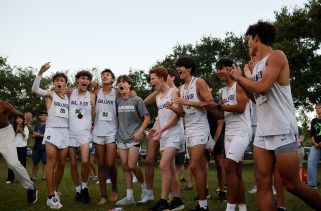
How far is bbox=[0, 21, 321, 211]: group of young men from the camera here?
423cm

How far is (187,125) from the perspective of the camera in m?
6.59

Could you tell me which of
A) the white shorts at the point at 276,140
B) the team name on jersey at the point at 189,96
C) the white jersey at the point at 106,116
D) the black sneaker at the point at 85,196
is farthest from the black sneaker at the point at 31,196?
the white shorts at the point at 276,140

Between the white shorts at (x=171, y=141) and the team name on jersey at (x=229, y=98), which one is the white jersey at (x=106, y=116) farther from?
the team name on jersey at (x=229, y=98)

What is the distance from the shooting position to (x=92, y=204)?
290 inches

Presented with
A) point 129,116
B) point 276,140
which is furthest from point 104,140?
point 276,140

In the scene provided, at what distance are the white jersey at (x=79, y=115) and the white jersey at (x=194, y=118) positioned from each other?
227cm

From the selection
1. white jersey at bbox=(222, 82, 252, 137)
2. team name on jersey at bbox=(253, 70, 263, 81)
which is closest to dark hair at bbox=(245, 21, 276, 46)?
team name on jersey at bbox=(253, 70, 263, 81)

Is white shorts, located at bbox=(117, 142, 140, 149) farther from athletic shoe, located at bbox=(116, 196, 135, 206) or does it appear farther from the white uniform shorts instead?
the white uniform shorts

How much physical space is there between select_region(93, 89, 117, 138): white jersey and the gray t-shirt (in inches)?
5.3

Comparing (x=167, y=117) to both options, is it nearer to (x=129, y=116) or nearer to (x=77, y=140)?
(x=129, y=116)

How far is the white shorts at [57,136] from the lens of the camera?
287 inches

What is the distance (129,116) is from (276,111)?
401 centimetres

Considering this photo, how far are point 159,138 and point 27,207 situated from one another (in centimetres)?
288

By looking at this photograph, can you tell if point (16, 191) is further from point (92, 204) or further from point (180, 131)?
point (180, 131)
